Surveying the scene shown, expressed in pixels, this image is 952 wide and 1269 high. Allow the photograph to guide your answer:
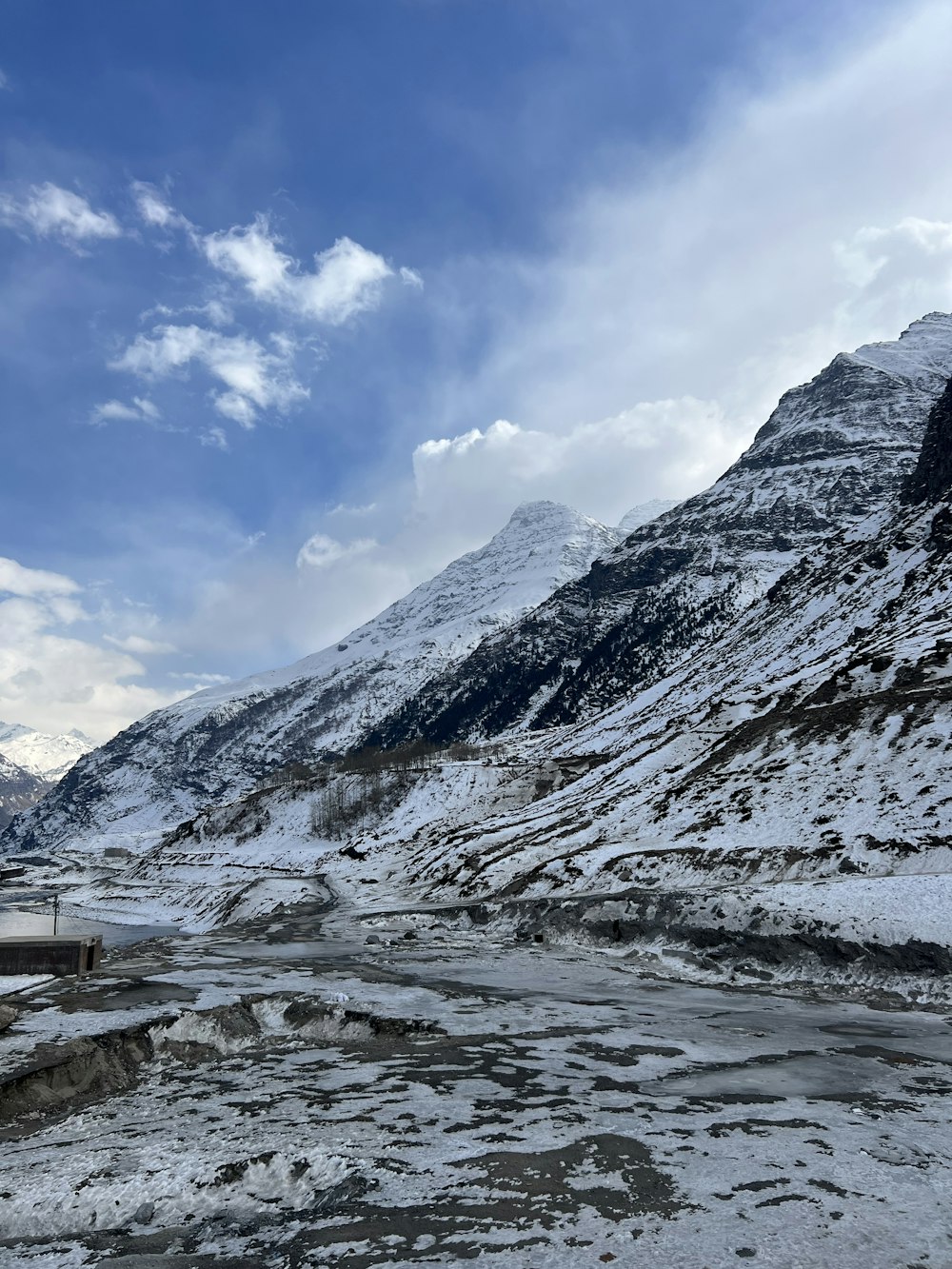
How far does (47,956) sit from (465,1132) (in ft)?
60.4

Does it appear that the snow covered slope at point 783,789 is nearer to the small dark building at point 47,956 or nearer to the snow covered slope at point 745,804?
the snow covered slope at point 745,804

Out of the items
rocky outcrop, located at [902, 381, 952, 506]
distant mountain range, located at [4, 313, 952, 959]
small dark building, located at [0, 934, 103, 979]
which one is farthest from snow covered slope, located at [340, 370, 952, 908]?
rocky outcrop, located at [902, 381, 952, 506]

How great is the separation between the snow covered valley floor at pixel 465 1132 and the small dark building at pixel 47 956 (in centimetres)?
362

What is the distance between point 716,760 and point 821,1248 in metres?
45.9

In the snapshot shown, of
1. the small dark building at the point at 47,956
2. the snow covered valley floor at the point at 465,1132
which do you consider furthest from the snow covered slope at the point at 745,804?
the small dark building at the point at 47,956

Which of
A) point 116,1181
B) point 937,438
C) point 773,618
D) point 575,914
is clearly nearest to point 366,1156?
point 116,1181

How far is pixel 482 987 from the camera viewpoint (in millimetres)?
21375

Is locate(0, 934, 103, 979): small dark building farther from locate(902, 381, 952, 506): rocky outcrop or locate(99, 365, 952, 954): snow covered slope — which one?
locate(902, 381, 952, 506): rocky outcrop

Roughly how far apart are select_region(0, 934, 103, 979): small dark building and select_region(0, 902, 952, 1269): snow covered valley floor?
11.9ft

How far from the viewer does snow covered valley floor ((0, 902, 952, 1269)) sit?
6.44m

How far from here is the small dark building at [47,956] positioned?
21.5 m

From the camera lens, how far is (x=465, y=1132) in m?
9.04

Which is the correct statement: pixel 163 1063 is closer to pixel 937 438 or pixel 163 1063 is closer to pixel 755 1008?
pixel 755 1008

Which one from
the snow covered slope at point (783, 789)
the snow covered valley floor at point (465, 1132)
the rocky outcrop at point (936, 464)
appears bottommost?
the snow covered valley floor at point (465, 1132)
